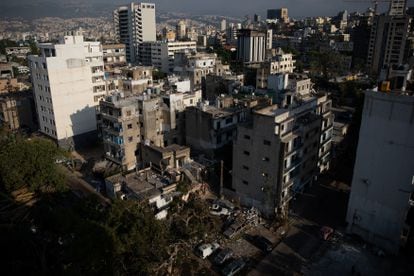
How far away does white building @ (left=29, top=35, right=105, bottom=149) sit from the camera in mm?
39969

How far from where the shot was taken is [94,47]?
161ft

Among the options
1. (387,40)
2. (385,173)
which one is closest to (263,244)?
(385,173)

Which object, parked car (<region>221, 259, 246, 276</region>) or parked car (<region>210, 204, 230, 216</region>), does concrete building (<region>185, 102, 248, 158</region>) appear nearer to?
parked car (<region>210, 204, 230, 216</region>)

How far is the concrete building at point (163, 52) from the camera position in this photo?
89.7 metres

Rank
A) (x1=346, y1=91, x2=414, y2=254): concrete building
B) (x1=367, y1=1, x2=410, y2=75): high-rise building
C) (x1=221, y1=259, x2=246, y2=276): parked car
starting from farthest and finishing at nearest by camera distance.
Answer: (x1=367, y1=1, x2=410, y2=75): high-rise building, (x1=346, y1=91, x2=414, y2=254): concrete building, (x1=221, y1=259, x2=246, y2=276): parked car

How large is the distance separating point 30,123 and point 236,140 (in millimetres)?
38058

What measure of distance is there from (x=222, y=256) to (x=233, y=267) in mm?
1221

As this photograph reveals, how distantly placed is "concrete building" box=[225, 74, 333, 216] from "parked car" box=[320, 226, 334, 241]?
10.4 ft

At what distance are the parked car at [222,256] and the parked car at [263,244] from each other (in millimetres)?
2255

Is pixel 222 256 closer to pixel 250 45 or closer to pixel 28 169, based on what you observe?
pixel 28 169

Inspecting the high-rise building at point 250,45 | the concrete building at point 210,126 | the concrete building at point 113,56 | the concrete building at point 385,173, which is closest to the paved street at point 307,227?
the concrete building at point 385,173

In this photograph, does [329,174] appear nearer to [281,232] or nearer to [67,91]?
[281,232]

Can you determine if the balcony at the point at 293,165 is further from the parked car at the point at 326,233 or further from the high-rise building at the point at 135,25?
the high-rise building at the point at 135,25

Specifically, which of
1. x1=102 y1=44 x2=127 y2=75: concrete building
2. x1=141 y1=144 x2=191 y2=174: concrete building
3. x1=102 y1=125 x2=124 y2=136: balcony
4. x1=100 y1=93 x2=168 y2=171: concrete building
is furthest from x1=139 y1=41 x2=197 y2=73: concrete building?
x1=141 y1=144 x2=191 y2=174: concrete building
